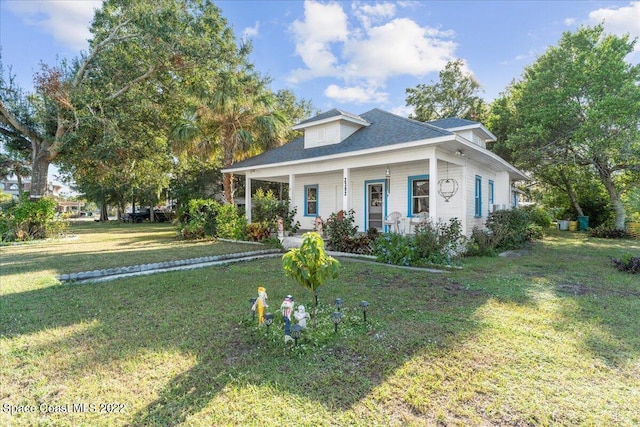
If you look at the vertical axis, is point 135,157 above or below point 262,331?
above

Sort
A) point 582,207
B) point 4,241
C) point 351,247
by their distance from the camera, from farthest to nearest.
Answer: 1. point 582,207
2. point 4,241
3. point 351,247

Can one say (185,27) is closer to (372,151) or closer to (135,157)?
(135,157)

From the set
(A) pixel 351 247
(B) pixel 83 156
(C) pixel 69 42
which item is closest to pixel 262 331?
(A) pixel 351 247

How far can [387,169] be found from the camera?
11.4 metres

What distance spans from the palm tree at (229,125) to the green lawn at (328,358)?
11.2 meters

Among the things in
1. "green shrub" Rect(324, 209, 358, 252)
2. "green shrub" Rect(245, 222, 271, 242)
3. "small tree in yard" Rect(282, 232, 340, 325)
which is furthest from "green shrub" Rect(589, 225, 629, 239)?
"small tree in yard" Rect(282, 232, 340, 325)

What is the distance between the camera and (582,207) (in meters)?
21.2

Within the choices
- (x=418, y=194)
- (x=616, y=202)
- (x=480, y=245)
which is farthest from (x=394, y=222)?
(x=616, y=202)

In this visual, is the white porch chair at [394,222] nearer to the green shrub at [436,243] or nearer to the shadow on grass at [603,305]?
the green shrub at [436,243]

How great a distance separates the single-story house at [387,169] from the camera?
947cm

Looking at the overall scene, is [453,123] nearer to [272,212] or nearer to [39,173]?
[272,212]

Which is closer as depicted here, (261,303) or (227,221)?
(261,303)

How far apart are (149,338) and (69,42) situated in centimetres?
1856

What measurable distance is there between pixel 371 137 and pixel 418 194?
8.71 ft
